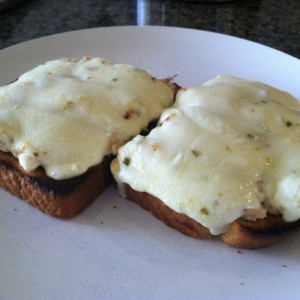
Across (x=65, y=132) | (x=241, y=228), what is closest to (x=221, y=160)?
(x=241, y=228)

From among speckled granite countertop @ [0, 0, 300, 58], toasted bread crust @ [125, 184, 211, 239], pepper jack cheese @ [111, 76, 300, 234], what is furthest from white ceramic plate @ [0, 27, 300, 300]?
speckled granite countertop @ [0, 0, 300, 58]

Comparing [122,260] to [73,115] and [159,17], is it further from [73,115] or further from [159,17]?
[159,17]

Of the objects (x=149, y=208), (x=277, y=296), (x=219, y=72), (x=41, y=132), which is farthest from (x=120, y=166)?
(x=219, y=72)

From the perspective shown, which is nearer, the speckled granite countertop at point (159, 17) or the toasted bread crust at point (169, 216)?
the toasted bread crust at point (169, 216)

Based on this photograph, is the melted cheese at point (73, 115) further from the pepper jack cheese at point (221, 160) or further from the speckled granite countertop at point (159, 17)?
the speckled granite countertop at point (159, 17)

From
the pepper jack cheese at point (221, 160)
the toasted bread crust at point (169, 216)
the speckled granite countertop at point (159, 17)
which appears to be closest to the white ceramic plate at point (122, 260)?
the toasted bread crust at point (169, 216)

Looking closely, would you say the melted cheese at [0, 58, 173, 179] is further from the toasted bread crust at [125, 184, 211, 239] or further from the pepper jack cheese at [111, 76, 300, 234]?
the toasted bread crust at [125, 184, 211, 239]
